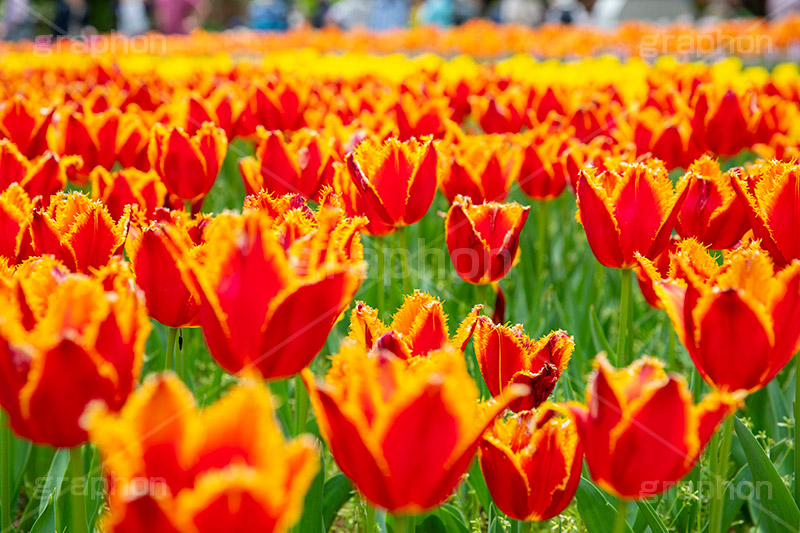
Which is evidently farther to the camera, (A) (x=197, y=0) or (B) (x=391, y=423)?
(A) (x=197, y=0)

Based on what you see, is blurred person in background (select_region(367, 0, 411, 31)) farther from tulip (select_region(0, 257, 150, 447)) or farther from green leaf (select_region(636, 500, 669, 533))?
tulip (select_region(0, 257, 150, 447))

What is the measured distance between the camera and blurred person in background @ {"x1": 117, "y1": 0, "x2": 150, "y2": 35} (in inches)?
919

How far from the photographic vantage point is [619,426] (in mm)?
872

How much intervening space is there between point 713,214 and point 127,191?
4.07 feet

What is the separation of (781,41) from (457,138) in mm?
9289

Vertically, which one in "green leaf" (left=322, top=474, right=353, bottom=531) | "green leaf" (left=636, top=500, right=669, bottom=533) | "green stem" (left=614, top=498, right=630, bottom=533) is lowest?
"green leaf" (left=322, top=474, right=353, bottom=531)

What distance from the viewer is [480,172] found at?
2145 millimetres

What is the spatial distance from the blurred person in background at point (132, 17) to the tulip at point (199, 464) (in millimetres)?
23362

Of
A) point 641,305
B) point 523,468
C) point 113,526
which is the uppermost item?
point 113,526

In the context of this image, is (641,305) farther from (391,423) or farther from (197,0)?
(197,0)

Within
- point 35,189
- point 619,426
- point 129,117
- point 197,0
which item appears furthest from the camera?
point 197,0

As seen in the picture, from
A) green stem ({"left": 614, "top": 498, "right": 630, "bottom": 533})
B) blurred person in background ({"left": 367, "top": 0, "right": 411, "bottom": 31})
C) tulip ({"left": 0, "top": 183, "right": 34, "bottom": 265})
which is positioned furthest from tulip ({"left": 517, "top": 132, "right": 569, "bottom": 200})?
blurred person in background ({"left": 367, "top": 0, "right": 411, "bottom": 31})

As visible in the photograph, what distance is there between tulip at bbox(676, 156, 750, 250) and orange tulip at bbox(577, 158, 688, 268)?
0.20 meters

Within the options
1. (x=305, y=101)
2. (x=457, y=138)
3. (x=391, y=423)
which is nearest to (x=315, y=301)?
(x=391, y=423)
